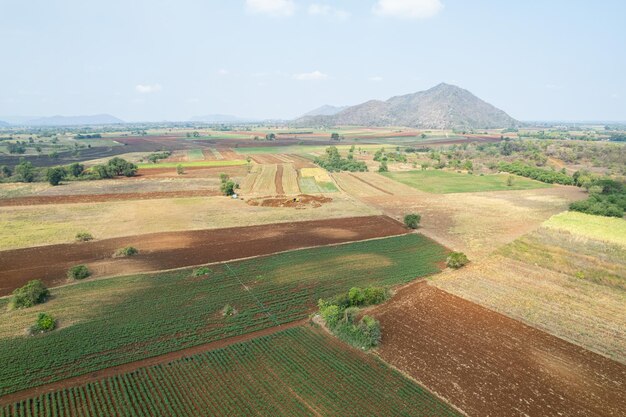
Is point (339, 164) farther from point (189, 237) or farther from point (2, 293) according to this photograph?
point (2, 293)

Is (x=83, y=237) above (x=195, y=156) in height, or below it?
above

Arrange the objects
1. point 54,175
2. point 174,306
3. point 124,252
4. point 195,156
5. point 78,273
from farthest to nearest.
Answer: point 195,156
point 54,175
point 124,252
point 78,273
point 174,306

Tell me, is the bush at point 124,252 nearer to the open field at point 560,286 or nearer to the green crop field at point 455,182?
the open field at point 560,286

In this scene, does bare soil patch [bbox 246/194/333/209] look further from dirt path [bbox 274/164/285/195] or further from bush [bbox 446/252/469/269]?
bush [bbox 446/252/469/269]

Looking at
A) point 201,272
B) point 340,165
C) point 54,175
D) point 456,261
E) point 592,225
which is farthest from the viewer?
point 340,165

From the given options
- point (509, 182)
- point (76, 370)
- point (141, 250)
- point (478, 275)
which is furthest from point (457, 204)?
point (76, 370)

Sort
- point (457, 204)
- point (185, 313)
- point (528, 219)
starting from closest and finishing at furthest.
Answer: point (185, 313), point (528, 219), point (457, 204)

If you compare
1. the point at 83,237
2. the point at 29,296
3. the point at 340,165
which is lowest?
the point at 340,165

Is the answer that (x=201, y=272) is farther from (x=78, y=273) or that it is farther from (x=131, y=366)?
(x=131, y=366)

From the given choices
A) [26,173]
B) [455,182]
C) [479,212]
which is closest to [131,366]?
[479,212]
